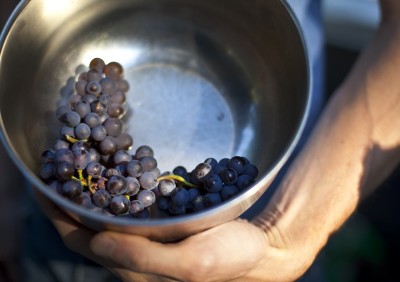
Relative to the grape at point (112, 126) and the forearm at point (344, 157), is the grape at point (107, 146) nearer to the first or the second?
the grape at point (112, 126)

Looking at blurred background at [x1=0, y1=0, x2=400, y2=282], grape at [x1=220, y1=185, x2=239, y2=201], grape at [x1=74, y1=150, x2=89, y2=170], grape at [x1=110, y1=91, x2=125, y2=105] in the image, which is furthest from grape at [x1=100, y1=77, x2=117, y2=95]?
blurred background at [x1=0, y1=0, x2=400, y2=282]

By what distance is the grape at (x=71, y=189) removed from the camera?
0.54m

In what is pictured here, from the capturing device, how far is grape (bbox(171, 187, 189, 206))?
0.56 meters

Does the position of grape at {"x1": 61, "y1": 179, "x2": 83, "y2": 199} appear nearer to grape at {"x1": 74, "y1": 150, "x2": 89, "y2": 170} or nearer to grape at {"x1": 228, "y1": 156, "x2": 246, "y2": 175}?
Result: grape at {"x1": 74, "y1": 150, "x2": 89, "y2": 170}

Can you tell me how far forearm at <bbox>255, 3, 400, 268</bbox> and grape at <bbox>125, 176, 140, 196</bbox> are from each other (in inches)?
9.5

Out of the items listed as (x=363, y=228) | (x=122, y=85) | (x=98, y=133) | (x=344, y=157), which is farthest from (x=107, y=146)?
(x=363, y=228)

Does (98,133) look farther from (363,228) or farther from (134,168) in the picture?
(363,228)

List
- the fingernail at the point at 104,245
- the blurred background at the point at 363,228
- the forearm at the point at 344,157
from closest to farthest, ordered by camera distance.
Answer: the fingernail at the point at 104,245 < the forearm at the point at 344,157 < the blurred background at the point at 363,228

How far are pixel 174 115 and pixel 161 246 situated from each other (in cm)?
25

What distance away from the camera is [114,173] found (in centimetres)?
57

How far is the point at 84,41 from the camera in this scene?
0.72 m

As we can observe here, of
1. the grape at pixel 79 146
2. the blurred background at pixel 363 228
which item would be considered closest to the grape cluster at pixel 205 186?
the grape at pixel 79 146

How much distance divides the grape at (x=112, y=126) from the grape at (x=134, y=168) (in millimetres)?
58

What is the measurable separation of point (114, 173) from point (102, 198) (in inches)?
1.5
